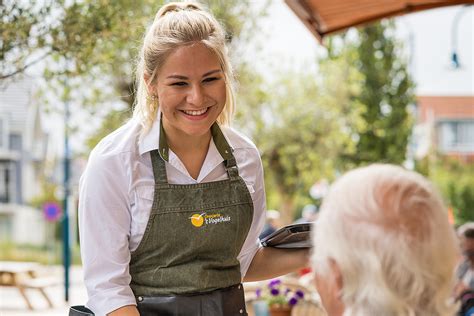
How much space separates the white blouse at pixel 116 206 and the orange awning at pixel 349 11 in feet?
8.82

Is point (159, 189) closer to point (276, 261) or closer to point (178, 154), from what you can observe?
point (178, 154)

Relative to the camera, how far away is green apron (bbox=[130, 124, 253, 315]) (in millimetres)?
2291

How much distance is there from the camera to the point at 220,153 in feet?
7.97

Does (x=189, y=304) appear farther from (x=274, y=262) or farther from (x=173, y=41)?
(x=173, y=41)

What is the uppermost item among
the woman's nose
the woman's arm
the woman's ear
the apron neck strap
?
the woman's ear

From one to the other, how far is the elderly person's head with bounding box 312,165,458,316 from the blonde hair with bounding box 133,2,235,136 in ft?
2.87

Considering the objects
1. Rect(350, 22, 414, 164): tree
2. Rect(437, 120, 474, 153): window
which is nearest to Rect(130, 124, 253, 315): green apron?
Rect(350, 22, 414, 164): tree

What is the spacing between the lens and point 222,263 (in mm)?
2369

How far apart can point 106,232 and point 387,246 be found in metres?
0.96

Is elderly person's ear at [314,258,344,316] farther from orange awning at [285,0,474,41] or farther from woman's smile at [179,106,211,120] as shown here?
orange awning at [285,0,474,41]

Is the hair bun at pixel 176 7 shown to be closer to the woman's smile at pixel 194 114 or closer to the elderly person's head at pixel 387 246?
the woman's smile at pixel 194 114

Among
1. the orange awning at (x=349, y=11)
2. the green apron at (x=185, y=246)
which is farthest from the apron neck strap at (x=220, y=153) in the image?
the orange awning at (x=349, y=11)

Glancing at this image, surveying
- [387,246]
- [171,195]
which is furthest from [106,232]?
[387,246]

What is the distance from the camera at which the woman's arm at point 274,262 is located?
2.44 metres
